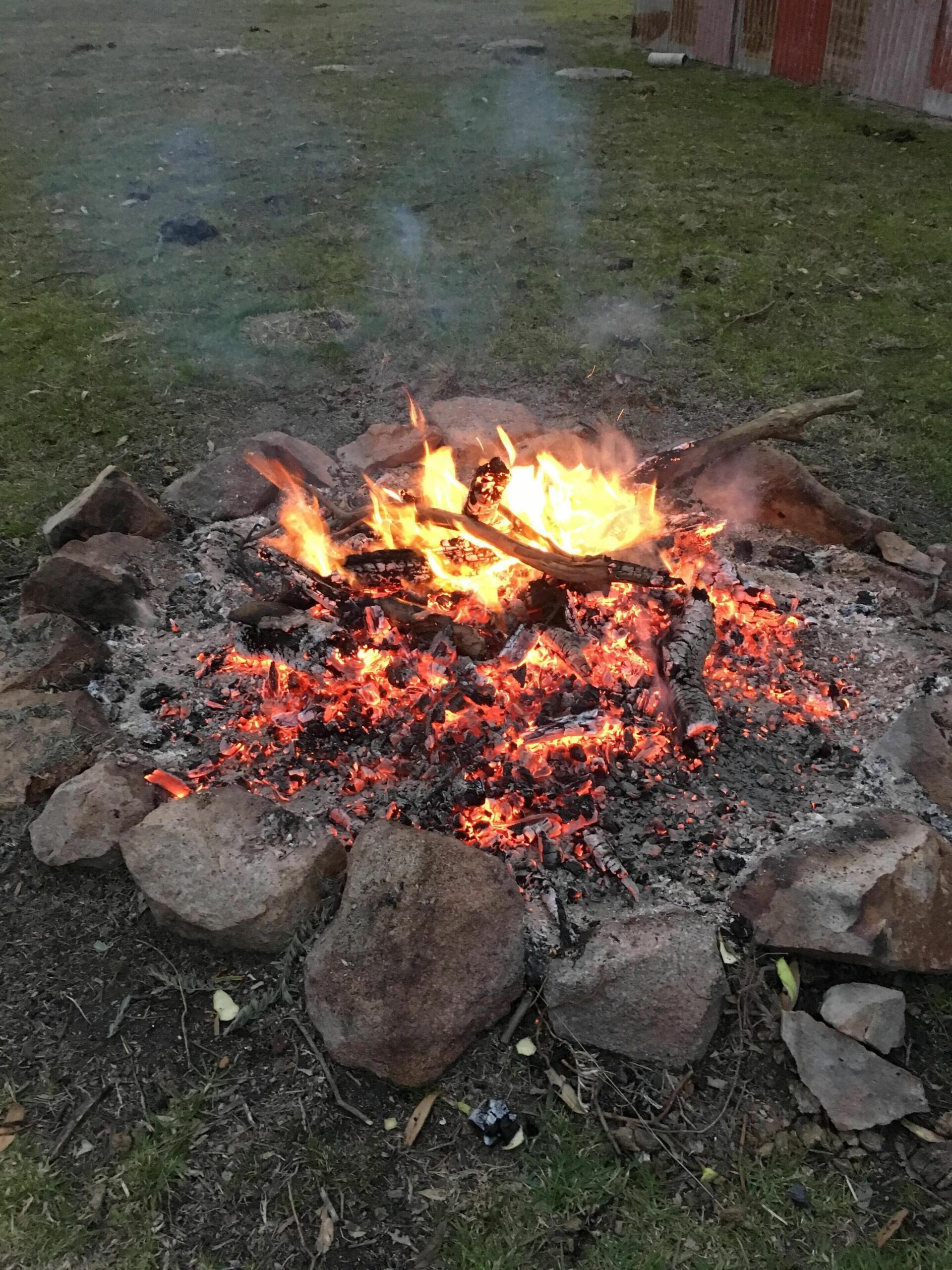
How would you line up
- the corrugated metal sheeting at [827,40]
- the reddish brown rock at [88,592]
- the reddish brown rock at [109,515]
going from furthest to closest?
the corrugated metal sheeting at [827,40] < the reddish brown rock at [109,515] < the reddish brown rock at [88,592]

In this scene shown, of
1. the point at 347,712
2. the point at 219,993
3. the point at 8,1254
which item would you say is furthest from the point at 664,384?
the point at 8,1254

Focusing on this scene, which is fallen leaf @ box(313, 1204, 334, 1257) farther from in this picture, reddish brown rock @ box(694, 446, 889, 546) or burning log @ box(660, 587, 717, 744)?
reddish brown rock @ box(694, 446, 889, 546)

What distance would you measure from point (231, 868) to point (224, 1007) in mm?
414

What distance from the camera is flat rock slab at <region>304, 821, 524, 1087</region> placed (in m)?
2.59

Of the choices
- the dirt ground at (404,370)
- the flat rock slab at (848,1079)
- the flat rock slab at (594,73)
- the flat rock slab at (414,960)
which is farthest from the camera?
the flat rock slab at (594,73)

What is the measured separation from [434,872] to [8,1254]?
1.43 meters

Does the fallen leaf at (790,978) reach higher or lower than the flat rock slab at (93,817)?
lower

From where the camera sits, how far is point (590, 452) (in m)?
4.72

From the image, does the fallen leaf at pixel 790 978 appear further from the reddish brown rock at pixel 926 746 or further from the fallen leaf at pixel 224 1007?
the fallen leaf at pixel 224 1007

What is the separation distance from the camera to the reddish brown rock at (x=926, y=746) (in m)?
3.22

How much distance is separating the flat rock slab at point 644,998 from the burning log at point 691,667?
824mm

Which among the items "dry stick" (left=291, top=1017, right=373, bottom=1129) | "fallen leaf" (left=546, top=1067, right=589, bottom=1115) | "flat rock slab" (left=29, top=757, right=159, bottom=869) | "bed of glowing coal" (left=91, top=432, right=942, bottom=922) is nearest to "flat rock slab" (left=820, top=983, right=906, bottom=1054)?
"bed of glowing coal" (left=91, top=432, right=942, bottom=922)

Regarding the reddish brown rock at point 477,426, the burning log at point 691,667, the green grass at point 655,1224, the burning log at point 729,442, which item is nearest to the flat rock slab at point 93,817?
the green grass at point 655,1224

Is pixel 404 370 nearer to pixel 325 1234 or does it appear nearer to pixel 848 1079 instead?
pixel 848 1079
